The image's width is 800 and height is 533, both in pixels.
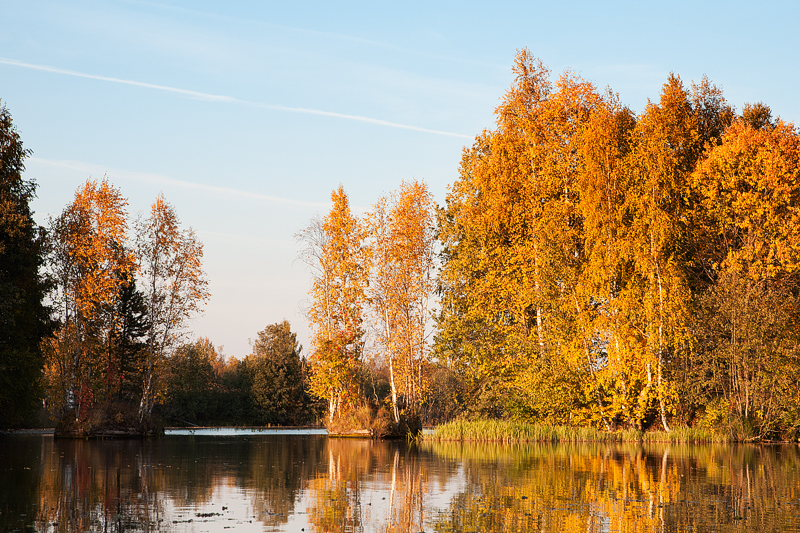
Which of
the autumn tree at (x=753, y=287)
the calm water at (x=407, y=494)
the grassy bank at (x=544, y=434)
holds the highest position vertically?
the autumn tree at (x=753, y=287)

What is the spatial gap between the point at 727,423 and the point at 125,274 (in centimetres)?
3409

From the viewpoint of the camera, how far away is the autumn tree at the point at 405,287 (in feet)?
134

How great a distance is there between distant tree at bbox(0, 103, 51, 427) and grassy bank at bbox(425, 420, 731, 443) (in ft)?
65.4

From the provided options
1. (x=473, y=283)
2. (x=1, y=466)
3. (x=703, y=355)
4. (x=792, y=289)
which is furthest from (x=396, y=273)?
(x=1, y=466)

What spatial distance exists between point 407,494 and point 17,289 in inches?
976

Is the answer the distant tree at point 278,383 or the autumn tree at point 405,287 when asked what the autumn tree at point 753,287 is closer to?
the autumn tree at point 405,287

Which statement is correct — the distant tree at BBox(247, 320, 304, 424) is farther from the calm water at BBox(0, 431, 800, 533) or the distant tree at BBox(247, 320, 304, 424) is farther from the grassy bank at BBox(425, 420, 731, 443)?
the calm water at BBox(0, 431, 800, 533)

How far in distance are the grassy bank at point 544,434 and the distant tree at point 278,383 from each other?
43911 millimetres

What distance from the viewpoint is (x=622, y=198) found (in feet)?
117

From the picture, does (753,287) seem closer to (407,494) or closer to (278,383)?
(407,494)

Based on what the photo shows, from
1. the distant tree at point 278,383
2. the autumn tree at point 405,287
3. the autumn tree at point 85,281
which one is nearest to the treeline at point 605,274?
the autumn tree at point 405,287

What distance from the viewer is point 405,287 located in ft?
135

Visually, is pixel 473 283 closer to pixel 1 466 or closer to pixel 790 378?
pixel 790 378

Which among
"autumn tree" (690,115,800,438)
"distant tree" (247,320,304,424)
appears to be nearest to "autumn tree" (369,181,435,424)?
Result: "autumn tree" (690,115,800,438)
